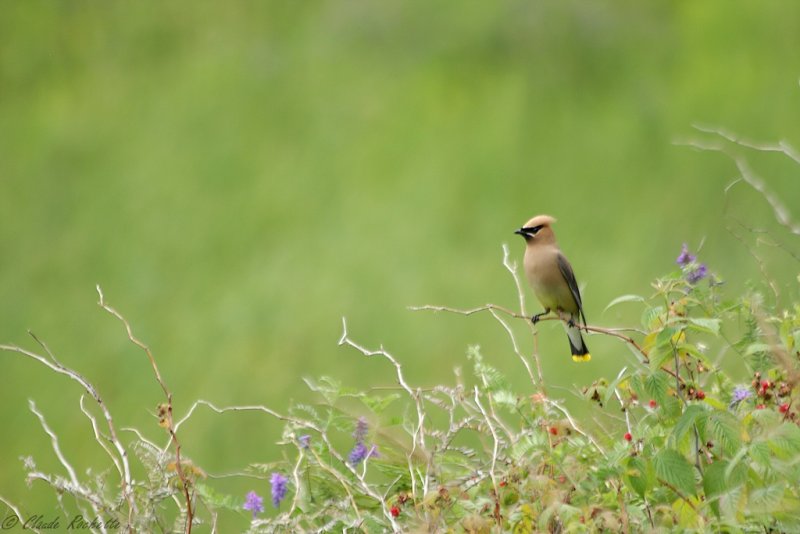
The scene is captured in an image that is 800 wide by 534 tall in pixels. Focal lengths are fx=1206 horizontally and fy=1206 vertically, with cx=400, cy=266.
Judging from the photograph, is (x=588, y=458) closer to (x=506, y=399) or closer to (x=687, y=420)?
(x=506, y=399)

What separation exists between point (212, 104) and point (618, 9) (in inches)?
147

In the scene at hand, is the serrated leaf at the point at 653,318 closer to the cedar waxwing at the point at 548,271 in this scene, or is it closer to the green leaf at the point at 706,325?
the green leaf at the point at 706,325

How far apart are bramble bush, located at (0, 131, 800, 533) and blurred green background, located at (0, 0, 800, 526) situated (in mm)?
5380

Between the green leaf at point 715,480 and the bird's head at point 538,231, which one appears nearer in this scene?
the green leaf at point 715,480

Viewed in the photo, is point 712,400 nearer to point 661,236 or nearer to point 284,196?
point 661,236

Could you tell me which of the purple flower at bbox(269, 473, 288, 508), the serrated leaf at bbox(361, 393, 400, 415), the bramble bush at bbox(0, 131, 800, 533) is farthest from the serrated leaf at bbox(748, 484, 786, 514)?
the purple flower at bbox(269, 473, 288, 508)

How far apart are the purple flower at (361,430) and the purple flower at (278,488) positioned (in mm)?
235

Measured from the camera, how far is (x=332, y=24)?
36.2 ft

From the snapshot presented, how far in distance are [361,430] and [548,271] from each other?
7.94 feet

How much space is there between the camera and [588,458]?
318 cm

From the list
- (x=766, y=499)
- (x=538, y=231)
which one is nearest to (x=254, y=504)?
(x=766, y=499)

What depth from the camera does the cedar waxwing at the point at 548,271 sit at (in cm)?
566

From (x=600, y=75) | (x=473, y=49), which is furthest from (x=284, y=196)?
(x=600, y=75)

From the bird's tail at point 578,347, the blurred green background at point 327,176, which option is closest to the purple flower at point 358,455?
the bird's tail at point 578,347
